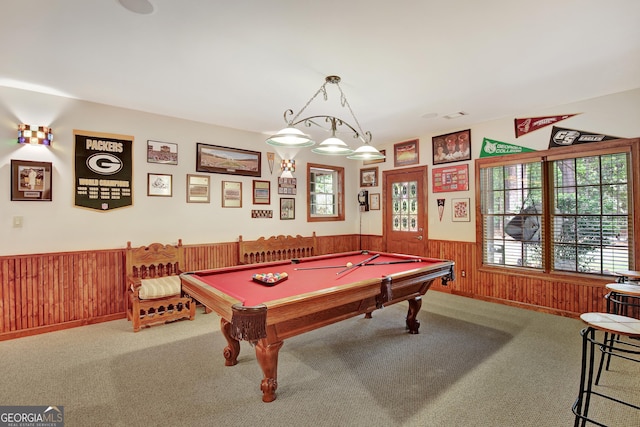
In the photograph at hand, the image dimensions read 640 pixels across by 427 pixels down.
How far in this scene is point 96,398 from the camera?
2311 mm

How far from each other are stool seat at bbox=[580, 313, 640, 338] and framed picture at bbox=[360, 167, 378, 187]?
475cm

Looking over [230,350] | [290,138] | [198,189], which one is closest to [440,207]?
[290,138]

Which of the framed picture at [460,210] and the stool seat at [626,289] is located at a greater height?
the framed picture at [460,210]

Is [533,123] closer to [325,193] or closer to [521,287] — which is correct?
[521,287]

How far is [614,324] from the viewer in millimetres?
1829

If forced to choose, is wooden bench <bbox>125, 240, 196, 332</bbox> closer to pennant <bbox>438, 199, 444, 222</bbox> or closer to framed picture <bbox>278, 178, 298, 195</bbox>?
framed picture <bbox>278, 178, 298, 195</bbox>

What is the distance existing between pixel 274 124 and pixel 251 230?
5.79ft

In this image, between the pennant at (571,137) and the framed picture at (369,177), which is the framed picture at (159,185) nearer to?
the framed picture at (369,177)

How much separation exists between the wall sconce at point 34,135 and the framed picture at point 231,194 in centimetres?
213

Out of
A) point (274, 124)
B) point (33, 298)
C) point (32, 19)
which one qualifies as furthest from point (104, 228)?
point (274, 124)

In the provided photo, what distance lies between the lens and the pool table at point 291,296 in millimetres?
1995

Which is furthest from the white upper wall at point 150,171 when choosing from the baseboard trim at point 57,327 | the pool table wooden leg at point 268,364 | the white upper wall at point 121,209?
the pool table wooden leg at point 268,364

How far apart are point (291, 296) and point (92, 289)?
316cm

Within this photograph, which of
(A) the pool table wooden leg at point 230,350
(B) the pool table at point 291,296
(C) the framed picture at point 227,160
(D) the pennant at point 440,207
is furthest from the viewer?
(D) the pennant at point 440,207
